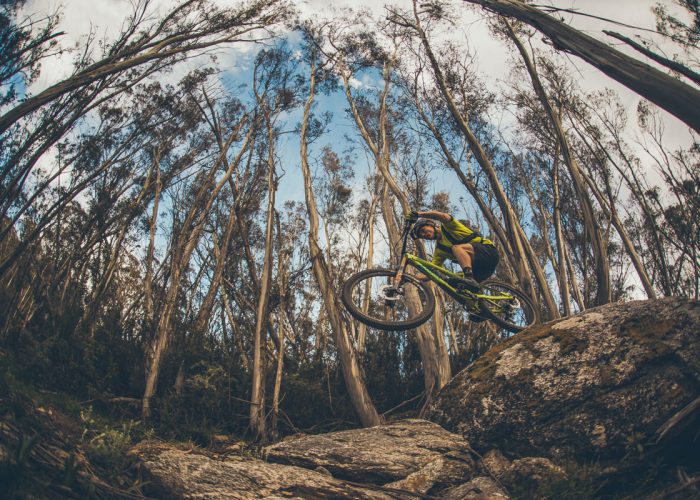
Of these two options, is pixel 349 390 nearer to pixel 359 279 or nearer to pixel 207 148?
pixel 359 279

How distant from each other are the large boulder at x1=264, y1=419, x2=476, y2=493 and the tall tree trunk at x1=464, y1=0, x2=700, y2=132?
3.19 metres

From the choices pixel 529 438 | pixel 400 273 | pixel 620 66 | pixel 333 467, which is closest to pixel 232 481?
pixel 333 467

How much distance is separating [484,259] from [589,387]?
1.78 m

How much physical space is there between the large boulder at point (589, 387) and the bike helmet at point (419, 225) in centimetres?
156

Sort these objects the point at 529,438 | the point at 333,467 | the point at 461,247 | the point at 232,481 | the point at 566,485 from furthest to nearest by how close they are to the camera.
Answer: the point at 461,247
the point at 529,438
the point at 333,467
the point at 566,485
the point at 232,481

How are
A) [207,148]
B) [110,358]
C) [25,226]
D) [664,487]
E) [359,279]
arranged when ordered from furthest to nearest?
[207,148], [25,226], [110,358], [359,279], [664,487]

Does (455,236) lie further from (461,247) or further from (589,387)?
(589,387)

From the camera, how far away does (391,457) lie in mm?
4164

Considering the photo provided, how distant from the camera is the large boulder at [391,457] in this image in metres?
4.02

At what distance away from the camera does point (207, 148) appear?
12.6 metres

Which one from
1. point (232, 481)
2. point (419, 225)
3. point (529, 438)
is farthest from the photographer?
point (419, 225)

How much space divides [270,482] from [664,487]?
322 cm

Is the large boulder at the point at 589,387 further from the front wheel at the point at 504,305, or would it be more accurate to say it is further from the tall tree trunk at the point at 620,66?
the tall tree trunk at the point at 620,66

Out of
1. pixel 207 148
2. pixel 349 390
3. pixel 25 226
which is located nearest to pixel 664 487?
pixel 349 390
